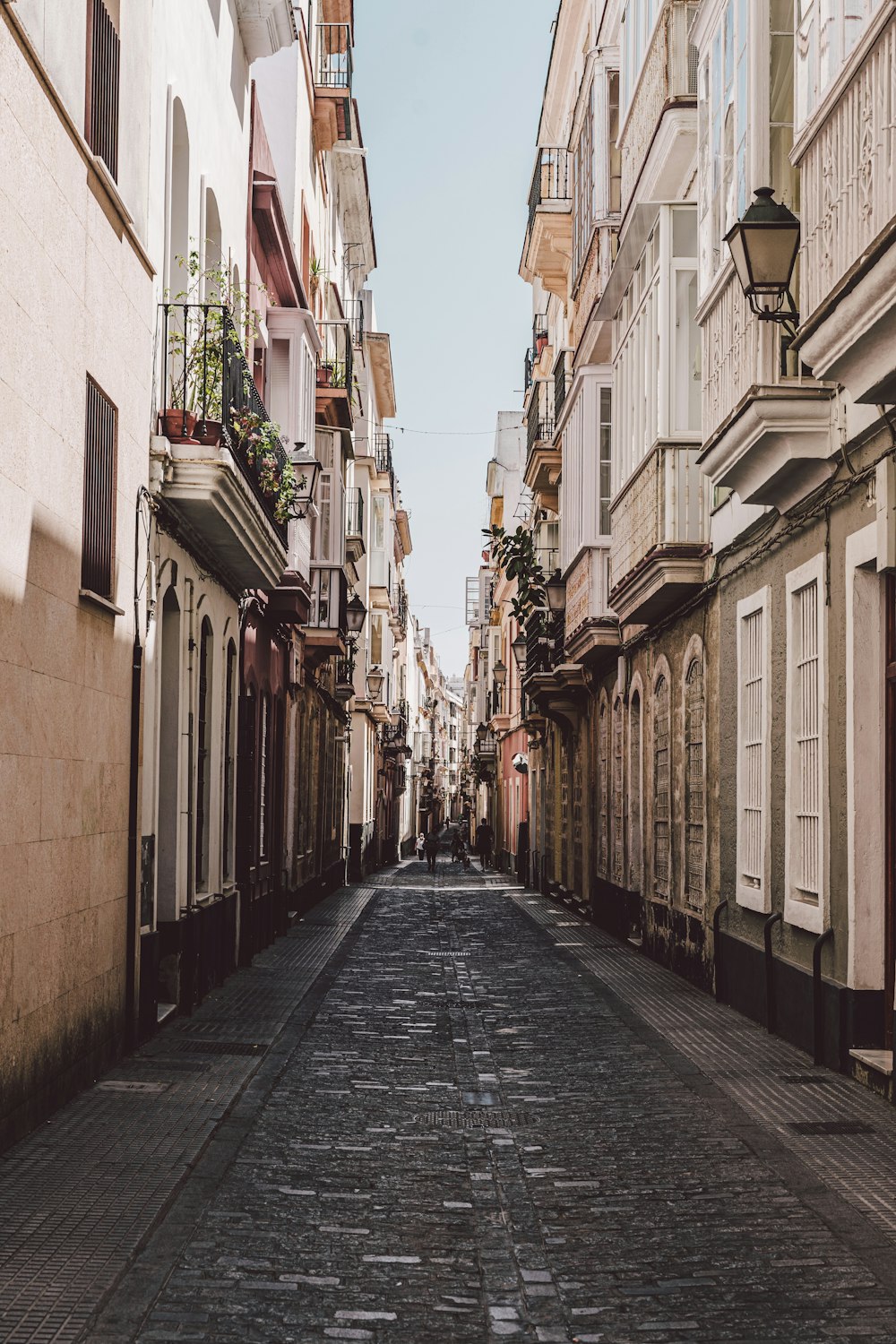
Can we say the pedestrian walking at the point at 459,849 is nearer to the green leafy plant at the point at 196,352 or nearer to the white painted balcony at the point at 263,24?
the white painted balcony at the point at 263,24

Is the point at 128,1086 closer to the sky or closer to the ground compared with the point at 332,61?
closer to the ground

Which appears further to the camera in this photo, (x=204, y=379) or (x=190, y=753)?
(x=190, y=753)

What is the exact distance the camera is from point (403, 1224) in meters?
6.72

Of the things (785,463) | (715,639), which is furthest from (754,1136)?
(715,639)

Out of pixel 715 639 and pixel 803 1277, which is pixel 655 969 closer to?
pixel 715 639

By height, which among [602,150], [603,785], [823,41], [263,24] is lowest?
[603,785]

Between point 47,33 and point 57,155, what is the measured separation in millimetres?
588

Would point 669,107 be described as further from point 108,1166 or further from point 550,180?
point 550,180

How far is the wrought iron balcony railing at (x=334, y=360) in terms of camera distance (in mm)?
26922

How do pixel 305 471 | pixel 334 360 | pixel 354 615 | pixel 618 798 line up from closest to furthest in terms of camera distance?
pixel 305 471 → pixel 618 798 → pixel 334 360 → pixel 354 615

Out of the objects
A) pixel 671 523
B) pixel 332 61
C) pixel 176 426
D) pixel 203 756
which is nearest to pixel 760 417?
pixel 176 426

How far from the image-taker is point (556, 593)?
93.4ft

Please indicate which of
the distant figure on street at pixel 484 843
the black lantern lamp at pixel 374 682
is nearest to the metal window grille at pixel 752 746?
the black lantern lamp at pixel 374 682

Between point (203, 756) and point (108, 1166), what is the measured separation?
26.3 ft
